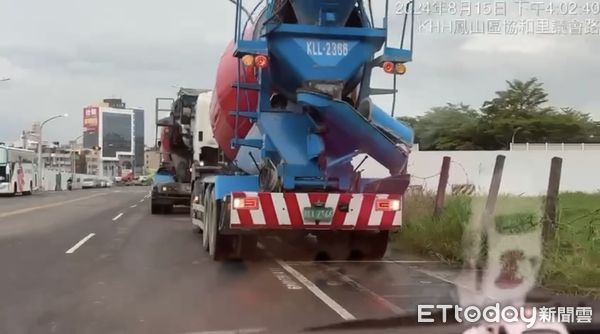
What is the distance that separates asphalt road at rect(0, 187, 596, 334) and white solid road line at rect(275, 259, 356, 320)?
0.01 metres

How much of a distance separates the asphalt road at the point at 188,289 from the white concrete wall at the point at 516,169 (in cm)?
188

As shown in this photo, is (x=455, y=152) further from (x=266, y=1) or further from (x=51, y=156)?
(x=51, y=156)

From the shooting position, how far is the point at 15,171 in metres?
44.8

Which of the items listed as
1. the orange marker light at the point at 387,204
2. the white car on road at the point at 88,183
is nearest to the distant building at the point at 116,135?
the white car on road at the point at 88,183

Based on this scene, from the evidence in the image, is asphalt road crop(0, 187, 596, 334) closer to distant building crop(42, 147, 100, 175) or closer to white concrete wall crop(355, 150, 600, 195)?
white concrete wall crop(355, 150, 600, 195)

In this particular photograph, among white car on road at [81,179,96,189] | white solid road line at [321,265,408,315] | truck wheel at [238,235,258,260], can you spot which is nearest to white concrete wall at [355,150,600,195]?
white solid road line at [321,265,408,315]

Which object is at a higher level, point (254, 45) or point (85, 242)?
point (254, 45)

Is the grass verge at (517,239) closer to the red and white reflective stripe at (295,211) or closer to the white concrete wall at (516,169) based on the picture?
the white concrete wall at (516,169)

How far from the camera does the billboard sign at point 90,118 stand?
126688 millimetres

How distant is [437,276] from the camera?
1004 centimetres

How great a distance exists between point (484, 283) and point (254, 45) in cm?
421

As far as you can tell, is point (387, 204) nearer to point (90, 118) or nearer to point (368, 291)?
point (368, 291)

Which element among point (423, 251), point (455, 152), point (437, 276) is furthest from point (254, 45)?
point (455, 152)

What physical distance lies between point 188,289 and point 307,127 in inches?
107
